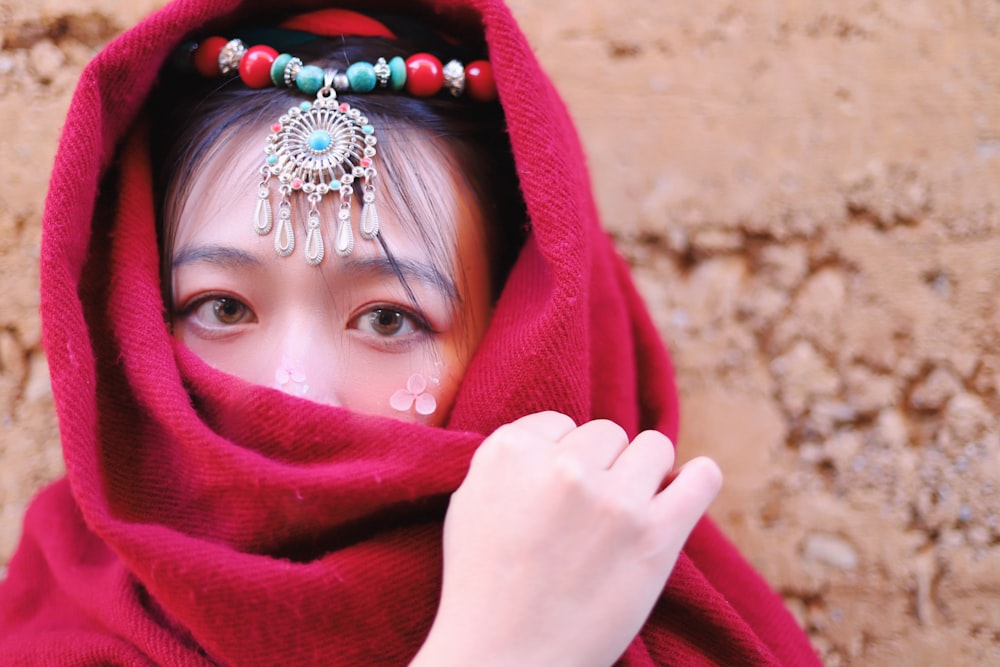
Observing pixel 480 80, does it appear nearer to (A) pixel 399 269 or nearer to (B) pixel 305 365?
(A) pixel 399 269

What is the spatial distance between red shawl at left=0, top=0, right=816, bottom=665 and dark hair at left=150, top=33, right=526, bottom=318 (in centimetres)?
5

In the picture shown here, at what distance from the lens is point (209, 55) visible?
924 mm

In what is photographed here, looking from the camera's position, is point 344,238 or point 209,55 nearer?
point 344,238

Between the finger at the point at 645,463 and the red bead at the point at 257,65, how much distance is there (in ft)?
1.92

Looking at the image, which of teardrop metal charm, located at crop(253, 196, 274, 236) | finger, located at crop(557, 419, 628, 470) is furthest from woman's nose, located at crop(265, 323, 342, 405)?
finger, located at crop(557, 419, 628, 470)

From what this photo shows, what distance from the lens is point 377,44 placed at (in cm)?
93

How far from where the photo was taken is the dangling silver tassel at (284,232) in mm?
802

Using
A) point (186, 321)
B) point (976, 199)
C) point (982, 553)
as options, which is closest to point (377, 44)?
point (186, 321)

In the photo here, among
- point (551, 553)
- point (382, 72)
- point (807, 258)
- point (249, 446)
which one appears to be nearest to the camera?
point (551, 553)

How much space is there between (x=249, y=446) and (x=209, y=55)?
0.47m

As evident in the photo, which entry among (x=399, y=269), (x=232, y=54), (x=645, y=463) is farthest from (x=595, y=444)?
(x=232, y=54)

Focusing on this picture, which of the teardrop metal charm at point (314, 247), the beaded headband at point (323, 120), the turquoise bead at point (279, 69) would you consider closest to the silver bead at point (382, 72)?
the beaded headband at point (323, 120)

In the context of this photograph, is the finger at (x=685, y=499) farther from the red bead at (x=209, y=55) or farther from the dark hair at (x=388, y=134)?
the red bead at (x=209, y=55)

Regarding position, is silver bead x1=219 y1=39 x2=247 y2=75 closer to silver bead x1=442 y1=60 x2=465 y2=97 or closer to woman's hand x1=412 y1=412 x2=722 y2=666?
silver bead x1=442 y1=60 x2=465 y2=97
